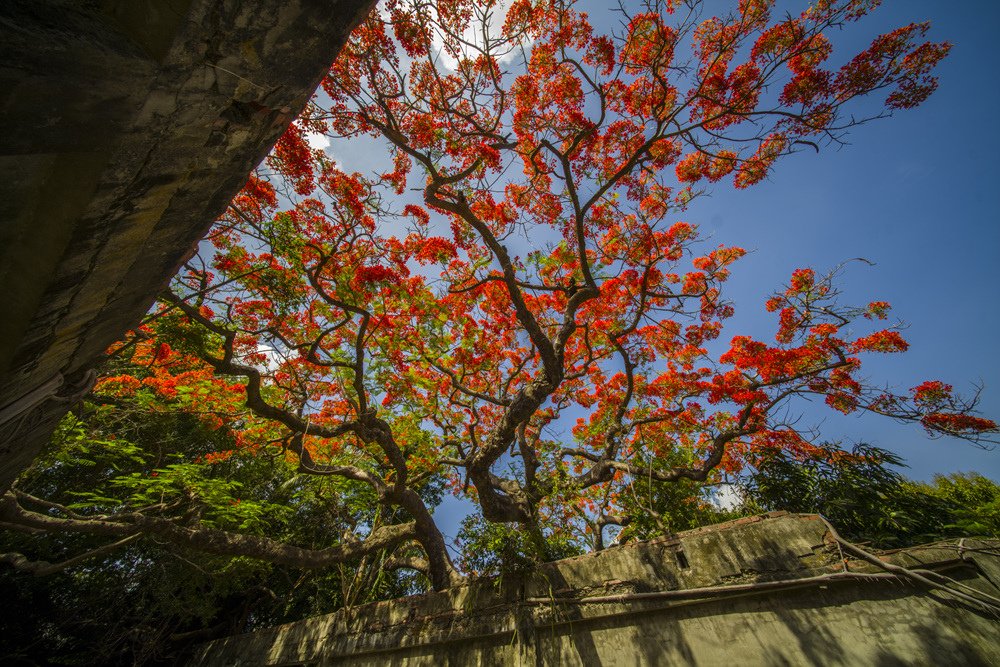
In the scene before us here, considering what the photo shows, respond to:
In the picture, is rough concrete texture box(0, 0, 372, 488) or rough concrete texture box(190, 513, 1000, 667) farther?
rough concrete texture box(190, 513, 1000, 667)

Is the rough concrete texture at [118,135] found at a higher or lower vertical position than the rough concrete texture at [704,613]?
higher

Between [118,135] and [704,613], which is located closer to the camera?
[118,135]

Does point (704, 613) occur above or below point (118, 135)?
below

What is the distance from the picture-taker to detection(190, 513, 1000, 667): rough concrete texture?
2.96m

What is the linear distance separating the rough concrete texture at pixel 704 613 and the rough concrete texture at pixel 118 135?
14.9 ft

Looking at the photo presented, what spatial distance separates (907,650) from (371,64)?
811 cm

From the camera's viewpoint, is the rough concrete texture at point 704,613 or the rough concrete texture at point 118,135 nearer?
the rough concrete texture at point 118,135

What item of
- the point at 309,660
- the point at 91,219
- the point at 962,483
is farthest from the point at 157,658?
the point at 962,483

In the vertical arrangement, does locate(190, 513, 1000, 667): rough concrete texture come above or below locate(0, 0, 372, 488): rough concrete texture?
below

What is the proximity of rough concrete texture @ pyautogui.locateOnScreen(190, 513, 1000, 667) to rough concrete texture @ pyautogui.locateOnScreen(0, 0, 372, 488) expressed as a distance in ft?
14.9

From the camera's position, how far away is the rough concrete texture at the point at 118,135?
100 cm

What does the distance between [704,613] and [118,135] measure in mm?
5233

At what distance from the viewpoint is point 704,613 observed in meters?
3.55

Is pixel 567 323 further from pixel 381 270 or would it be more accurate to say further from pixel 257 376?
pixel 257 376
